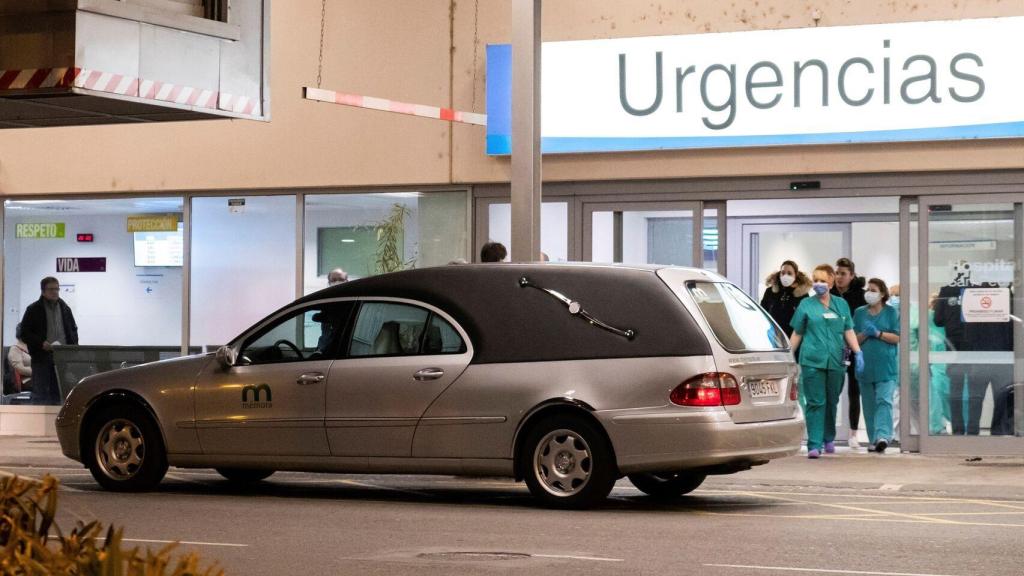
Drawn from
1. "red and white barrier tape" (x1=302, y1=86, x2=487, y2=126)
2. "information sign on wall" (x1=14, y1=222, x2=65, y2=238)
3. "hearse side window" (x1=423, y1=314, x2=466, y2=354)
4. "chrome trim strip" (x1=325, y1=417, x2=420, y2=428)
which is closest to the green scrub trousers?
"red and white barrier tape" (x1=302, y1=86, x2=487, y2=126)

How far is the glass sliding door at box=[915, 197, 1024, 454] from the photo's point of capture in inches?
621

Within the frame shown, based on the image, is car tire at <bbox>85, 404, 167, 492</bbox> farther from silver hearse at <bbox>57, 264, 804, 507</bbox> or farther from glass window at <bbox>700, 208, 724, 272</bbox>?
glass window at <bbox>700, 208, 724, 272</bbox>

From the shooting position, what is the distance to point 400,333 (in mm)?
11523

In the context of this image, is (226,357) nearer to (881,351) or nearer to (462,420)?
(462,420)

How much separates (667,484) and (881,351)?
5.21 m

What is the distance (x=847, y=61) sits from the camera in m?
16.0

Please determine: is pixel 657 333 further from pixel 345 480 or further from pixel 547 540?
pixel 345 480

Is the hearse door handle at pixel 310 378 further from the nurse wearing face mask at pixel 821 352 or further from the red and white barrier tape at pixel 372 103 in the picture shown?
the nurse wearing face mask at pixel 821 352

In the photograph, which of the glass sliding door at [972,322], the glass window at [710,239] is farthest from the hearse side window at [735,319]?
the glass window at [710,239]

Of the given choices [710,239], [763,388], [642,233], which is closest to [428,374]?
[763,388]

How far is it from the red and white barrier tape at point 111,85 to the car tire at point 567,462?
15.0 ft

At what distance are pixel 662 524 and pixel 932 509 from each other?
2424mm

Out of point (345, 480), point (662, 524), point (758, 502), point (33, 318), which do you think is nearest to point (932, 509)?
point (758, 502)

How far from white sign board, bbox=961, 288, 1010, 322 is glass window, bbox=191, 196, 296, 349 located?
778cm
